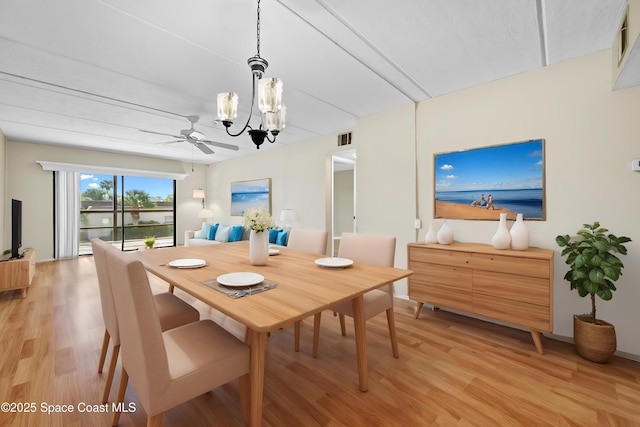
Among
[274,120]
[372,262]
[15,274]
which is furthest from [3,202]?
[372,262]

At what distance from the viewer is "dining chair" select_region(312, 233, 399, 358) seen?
1.94m

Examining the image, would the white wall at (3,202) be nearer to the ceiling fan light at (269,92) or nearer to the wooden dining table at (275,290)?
the wooden dining table at (275,290)

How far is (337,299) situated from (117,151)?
6.81 m

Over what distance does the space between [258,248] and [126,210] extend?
6.34m

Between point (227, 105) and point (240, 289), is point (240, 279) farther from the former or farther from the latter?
point (227, 105)

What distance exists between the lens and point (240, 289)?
1354 millimetres

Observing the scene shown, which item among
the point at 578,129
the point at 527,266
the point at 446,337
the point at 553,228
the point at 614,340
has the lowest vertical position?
the point at 446,337

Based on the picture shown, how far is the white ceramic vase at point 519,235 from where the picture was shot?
2.33m

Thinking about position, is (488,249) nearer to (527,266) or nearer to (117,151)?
(527,266)

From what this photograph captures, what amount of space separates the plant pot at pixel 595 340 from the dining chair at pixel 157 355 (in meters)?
2.47

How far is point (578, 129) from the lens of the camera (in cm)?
224

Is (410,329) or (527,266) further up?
(527,266)

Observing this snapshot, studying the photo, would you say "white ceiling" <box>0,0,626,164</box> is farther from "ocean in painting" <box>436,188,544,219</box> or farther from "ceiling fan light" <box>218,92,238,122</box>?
"ocean in painting" <box>436,188,544,219</box>

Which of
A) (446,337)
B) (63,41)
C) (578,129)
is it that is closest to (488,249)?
(446,337)
